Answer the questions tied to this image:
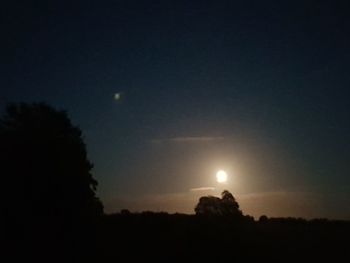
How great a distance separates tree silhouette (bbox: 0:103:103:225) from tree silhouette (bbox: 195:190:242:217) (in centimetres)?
3919

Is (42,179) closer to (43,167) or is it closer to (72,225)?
(43,167)

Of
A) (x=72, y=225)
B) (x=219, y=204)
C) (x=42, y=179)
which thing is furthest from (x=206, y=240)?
(x=219, y=204)

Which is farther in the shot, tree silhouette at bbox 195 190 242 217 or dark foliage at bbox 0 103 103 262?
tree silhouette at bbox 195 190 242 217

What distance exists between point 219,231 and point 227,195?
44.5 metres

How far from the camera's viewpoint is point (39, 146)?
193 feet

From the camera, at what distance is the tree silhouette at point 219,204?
100 m

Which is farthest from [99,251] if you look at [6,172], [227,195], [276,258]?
[227,195]

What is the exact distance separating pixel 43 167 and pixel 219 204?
49.6 m

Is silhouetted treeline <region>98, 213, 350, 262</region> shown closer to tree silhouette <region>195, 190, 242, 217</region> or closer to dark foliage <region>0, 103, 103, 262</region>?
dark foliage <region>0, 103, 103, 262</region>

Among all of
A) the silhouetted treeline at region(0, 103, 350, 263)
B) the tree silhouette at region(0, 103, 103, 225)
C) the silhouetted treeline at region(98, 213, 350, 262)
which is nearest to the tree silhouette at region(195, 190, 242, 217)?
the silhouetted treeline at region(98, 213, 350, 262)

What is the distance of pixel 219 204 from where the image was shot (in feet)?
338

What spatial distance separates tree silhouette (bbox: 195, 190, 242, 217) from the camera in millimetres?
100206

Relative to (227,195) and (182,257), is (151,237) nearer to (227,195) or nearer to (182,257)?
(182,257)

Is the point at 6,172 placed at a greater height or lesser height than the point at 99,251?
greater
